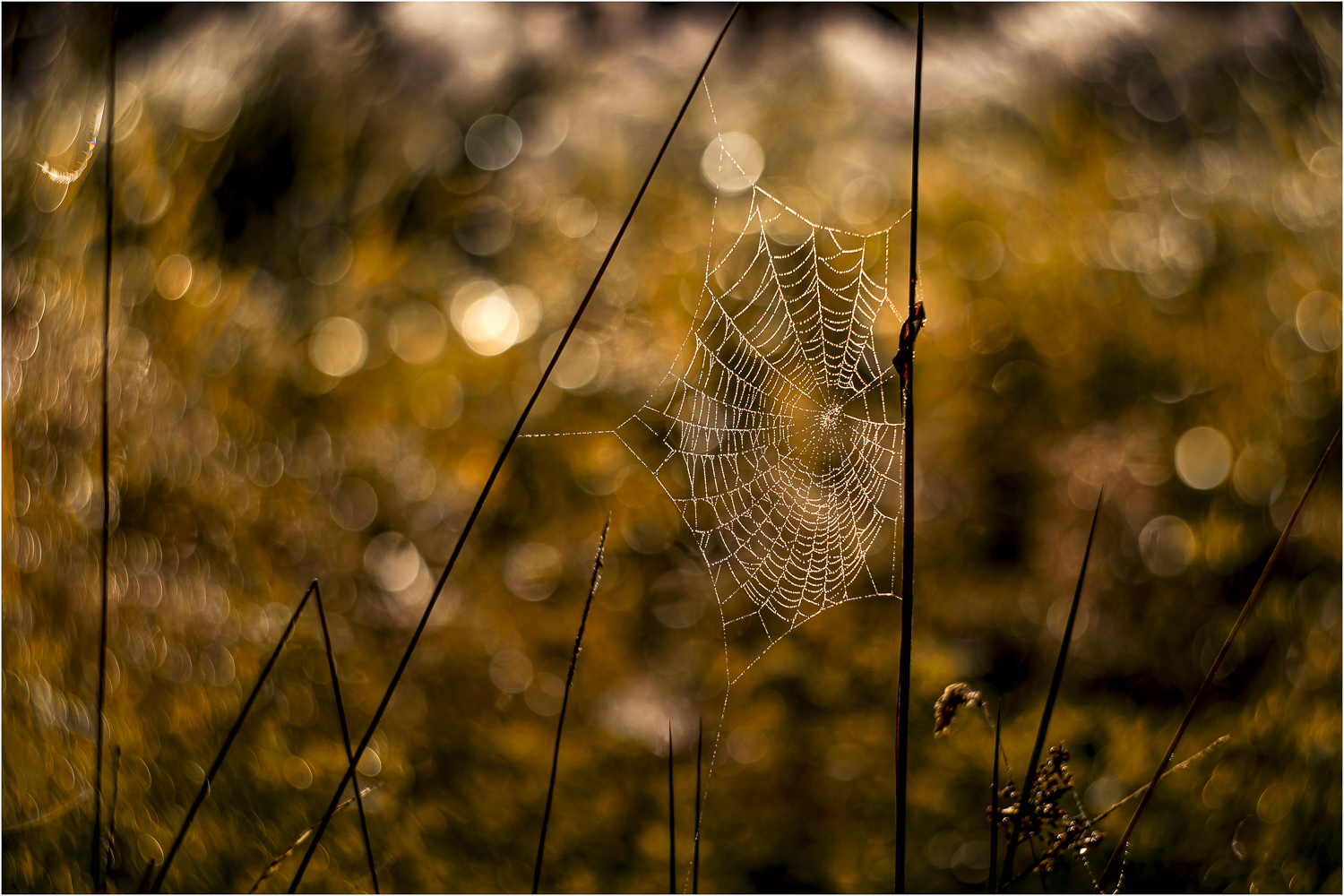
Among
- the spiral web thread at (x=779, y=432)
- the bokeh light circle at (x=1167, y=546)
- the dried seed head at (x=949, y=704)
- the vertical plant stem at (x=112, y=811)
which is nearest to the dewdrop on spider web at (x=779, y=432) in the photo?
the spiral web thread at (x=779, y=432)

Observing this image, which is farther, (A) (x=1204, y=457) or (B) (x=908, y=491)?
(A) (x=1204, y=457)

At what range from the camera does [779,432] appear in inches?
47.4

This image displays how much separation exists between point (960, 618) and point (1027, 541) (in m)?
0.17

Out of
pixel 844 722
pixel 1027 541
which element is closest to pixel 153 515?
pixel 844 722

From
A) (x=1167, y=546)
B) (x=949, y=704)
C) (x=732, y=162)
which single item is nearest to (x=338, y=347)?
(x=732, y=162)

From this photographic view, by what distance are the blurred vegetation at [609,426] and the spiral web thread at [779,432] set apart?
5cm

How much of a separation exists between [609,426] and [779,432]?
0.97 ft

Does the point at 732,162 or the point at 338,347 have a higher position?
the point at 732,162

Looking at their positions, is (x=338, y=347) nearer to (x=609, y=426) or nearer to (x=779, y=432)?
(x=609, y=426)

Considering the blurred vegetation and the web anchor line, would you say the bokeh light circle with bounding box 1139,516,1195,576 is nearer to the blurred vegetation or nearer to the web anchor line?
the blurred vegetation

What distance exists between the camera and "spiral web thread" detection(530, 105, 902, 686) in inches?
43.3

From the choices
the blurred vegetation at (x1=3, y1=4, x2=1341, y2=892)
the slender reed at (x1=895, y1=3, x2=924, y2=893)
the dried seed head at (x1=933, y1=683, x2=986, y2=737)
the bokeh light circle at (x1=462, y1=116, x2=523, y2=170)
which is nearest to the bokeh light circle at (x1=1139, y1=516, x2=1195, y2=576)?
the blurred vegetation at (x1=3, y1=4, x2=1341, y2=892)

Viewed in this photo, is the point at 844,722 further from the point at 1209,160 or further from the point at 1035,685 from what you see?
the point at 1209,160

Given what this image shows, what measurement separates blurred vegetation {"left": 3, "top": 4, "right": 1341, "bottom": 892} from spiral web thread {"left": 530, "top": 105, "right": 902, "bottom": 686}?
5 cm
